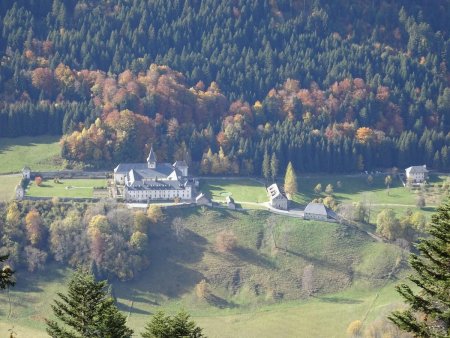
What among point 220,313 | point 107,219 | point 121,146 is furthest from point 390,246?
point 121,146

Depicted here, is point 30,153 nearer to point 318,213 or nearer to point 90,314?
point 318,213

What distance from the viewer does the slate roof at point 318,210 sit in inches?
3959

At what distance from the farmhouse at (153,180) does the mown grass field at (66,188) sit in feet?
12.7

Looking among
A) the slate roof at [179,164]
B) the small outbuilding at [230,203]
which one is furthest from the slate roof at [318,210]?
the slate roof at [179,164]

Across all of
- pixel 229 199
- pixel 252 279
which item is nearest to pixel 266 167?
pixel 229 199

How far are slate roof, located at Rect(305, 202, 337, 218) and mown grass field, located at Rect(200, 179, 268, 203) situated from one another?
8.11 metres

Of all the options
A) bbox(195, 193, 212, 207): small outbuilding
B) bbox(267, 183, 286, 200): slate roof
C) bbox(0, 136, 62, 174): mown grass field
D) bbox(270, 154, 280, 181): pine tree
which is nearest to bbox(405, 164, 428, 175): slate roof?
bbox(270, 154, 280, 181): pine tree

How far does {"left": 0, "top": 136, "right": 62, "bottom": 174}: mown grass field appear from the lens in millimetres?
112094

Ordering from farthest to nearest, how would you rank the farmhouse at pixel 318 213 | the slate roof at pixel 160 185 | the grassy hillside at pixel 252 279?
the slate roof at pixel 160 185 → the farmhouse at pixel 318 213 → the grassy hillside at pixel 252 279

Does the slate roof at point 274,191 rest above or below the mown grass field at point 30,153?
below

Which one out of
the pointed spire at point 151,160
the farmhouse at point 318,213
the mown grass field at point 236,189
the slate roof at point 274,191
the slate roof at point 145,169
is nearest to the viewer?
the farmhouse at point 318,213

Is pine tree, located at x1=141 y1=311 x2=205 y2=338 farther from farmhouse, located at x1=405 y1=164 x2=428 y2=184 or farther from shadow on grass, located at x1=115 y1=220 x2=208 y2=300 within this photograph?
farmhouse, located at x1=405 y1=164 x2=428 y2=184

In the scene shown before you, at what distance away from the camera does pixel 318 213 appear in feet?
330

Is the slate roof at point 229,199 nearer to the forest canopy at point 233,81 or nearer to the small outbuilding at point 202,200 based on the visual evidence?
the small outbuilding at point 202,200
